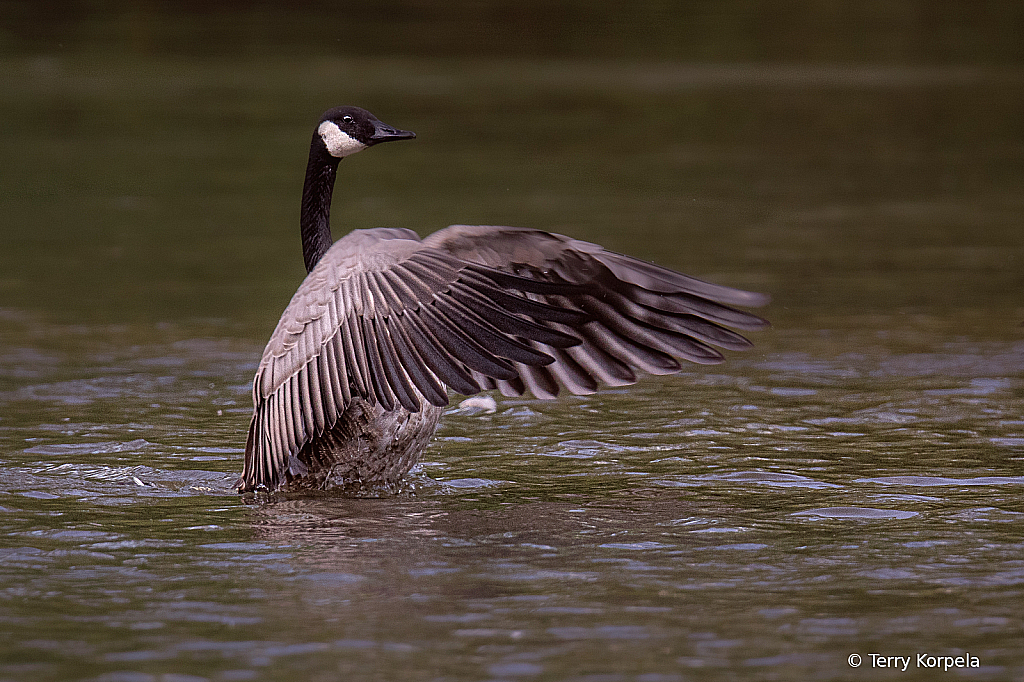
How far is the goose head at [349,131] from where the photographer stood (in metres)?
8.12

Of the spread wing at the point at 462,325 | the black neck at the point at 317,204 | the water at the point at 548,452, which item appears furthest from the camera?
the black neck at the point at 317,204

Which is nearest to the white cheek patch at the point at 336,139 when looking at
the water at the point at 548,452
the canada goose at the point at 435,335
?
the canada goose at the point at 435,335

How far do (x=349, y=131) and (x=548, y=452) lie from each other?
1933 millimetres

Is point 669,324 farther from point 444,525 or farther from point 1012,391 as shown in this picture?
point 1012,391

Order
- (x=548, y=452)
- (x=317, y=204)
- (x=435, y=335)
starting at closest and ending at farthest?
(x=435, y=335)
(x=548, y=452)
(x=317, y=204)

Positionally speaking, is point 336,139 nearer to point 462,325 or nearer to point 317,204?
point 317,204

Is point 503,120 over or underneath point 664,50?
underneath

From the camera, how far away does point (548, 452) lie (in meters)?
7.97

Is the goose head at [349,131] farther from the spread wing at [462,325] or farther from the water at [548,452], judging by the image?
the water at [548,452]

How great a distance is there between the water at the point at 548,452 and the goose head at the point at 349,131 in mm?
1610

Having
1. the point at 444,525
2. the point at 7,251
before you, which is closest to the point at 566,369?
the point at 444,525

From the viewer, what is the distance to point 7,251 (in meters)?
14.1

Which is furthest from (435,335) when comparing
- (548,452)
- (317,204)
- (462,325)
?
(317,204)

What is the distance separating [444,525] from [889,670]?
228 cm
